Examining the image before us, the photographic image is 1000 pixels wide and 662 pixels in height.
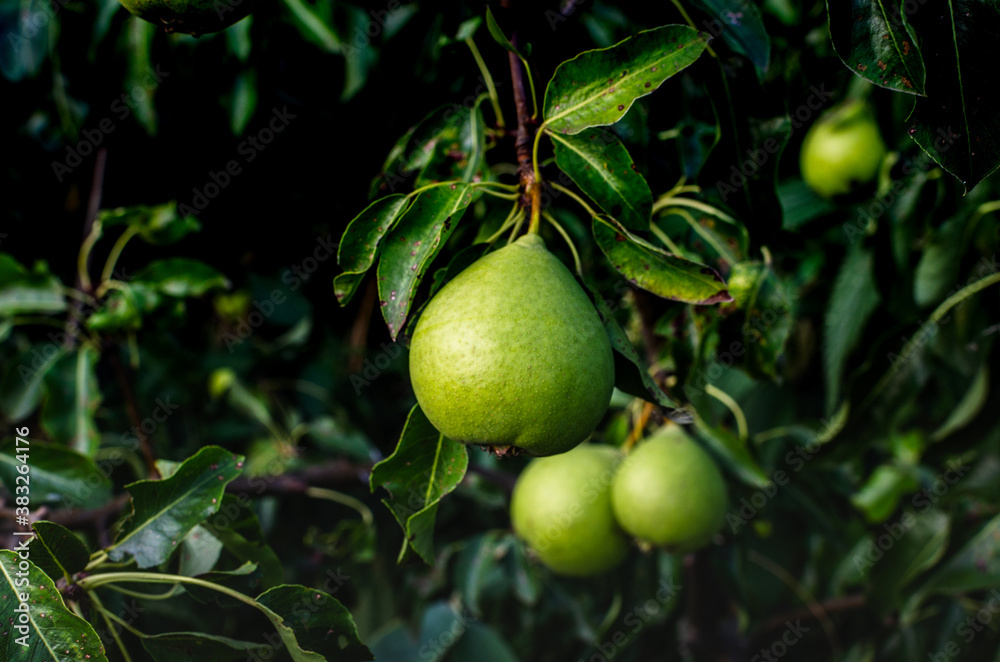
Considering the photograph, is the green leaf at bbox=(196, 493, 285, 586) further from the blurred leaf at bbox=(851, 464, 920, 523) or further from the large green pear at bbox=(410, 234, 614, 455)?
the blurred leaf at bbox=(851, 464, 920, 523)

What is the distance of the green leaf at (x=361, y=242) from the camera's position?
0.83 m

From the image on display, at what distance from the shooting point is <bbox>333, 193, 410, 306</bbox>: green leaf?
83 cm

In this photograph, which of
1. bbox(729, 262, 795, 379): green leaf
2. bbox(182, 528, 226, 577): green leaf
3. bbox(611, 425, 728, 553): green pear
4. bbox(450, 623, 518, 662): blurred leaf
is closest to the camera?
bbox(182, 528, 226, 577): green leaf

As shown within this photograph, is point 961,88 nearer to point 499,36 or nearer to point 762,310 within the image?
point 762,310

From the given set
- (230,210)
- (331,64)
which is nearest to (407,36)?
(331,64)

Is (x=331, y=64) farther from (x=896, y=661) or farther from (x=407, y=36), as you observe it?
(x=896, y=661)

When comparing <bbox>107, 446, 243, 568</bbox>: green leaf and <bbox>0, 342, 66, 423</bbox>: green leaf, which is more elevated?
<bbox>107, 446, 243, 568</bbox>: green leaf

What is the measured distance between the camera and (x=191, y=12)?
76 cm

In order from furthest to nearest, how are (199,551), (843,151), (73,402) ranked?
(843,151) < (73,402) < (199,551)

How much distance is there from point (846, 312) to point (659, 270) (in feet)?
3.40

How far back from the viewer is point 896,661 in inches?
74.1

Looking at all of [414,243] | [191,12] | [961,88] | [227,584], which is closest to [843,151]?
[961,88]

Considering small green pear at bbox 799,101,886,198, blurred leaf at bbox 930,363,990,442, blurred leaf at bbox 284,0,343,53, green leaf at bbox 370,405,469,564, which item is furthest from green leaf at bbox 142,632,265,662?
small green pear at bbox 799,101,886,198

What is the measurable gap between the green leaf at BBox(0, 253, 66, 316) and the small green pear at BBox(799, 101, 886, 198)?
191cm
